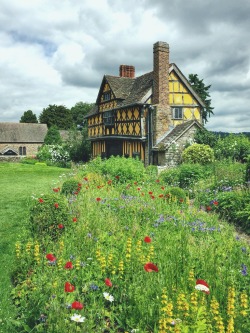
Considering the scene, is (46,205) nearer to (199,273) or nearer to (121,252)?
(121,252)

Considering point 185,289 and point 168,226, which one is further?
point 168,226

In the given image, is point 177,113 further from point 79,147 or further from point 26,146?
point 26,146

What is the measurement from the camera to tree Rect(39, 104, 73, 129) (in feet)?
234

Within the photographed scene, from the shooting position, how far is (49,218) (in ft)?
20.8

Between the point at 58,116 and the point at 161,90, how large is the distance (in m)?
52.5

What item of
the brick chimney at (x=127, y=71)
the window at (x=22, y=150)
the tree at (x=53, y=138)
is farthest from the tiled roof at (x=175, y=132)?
the window at (x=22, y=150)

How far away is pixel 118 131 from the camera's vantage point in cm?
2728

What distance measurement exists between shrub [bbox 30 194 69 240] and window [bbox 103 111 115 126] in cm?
2171

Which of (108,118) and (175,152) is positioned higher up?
(108,118)

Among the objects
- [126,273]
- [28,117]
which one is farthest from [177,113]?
[28,117]

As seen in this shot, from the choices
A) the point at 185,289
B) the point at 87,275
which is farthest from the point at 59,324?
the point at 185,289

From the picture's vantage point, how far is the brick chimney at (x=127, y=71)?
100 feet

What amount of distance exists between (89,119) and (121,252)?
30.1 metres

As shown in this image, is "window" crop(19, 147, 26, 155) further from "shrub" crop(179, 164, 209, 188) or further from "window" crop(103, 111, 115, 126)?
"shrub" crop(179, 164, 209, 188)
